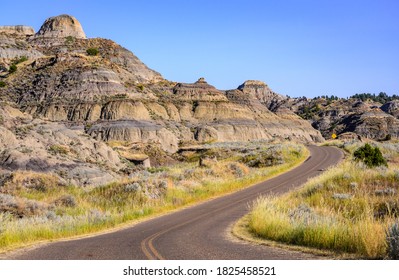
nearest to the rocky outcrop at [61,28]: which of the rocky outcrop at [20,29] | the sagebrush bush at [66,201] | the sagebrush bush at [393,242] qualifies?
the rocky outcrop at [20,29]

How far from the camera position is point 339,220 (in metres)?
15.0

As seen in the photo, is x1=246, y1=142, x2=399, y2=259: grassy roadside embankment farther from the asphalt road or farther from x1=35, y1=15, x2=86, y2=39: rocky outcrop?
x1=35, y1=15, x2=86, y2=39: rocky outcrop

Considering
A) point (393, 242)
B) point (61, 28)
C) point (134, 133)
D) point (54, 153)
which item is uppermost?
point (61, 28)

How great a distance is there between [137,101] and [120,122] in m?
8.04

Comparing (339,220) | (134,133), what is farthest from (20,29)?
(339,220)

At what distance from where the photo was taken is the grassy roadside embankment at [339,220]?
31.6 ft

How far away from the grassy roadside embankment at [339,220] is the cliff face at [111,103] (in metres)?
25.8

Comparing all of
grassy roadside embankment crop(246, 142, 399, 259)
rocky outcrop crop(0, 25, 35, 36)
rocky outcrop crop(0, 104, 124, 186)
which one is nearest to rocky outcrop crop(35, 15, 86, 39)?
rocky outcrop crop(0, 25, 35, 36)

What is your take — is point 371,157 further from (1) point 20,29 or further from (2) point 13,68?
(1) point 20,29

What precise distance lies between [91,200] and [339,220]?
569 inches

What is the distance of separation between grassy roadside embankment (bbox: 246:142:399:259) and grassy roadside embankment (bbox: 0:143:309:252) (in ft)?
19.5

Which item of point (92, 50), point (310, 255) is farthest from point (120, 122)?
point (310, 255)

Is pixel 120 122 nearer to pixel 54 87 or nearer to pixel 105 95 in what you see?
pixel 105 95

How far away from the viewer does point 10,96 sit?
85.6 m
